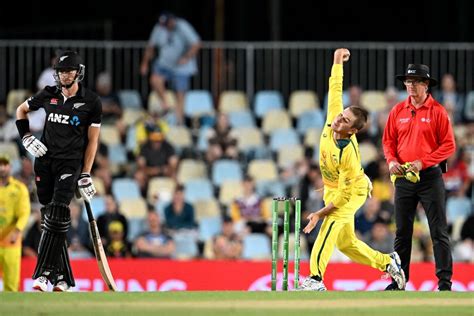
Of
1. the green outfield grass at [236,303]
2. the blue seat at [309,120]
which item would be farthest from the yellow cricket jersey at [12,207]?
the blue seat at [309,120]

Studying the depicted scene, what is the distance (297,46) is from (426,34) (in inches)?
107

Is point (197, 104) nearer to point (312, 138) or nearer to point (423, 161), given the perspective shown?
point (312, 138)

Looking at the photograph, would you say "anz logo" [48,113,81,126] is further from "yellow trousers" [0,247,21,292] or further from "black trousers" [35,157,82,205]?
"yellow trousers" [0,247,21,292]

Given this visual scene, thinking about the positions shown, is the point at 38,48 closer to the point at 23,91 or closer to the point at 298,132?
the point at 23,91

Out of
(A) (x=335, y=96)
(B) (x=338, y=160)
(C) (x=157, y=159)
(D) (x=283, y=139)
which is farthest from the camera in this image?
(D) (x=283, y=139)

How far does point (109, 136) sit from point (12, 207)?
16.9 ft

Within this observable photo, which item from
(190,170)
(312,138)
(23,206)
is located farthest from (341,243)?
(312,138)

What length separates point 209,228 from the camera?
20.2 metres

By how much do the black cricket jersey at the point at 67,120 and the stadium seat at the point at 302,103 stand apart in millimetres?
9282

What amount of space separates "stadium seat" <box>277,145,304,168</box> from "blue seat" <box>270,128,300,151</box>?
205 mm

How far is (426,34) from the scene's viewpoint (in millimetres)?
24031

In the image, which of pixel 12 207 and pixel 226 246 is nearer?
pixel 12 207

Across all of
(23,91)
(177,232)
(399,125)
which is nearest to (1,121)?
(23,91)

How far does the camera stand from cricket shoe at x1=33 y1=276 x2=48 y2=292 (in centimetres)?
1355
